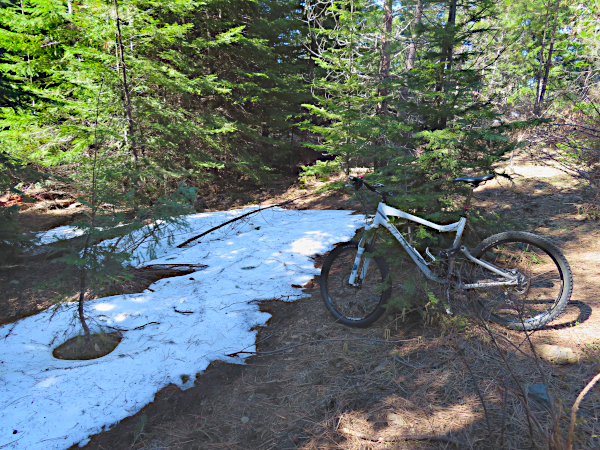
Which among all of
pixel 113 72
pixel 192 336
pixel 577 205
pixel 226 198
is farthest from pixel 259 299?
pixel 226 198

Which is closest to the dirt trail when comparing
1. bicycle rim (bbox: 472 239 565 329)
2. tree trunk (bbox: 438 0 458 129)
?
bicycle rim (bbox: 472 239 565 329)

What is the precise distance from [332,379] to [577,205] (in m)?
5.47

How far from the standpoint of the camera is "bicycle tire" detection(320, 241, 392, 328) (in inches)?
118

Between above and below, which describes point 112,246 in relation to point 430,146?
below

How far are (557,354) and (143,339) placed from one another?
377cm

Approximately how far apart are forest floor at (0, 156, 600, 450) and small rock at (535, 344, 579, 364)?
5 cm

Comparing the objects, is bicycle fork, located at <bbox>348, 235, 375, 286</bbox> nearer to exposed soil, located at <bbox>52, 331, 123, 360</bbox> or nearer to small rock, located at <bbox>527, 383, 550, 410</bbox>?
small rock, located at <bbox>527, 383, 550, 410</bbox>

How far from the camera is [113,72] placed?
7.31m

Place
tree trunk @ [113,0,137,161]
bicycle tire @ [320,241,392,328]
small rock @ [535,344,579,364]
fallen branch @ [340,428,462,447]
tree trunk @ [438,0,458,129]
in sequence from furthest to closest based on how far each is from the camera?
tree trunk @ [113,0,137,161] → tree trunk @ [438,0,458,129] → bicycle tire @ [320,241,392,328] → small rock @ [535,344,579,364] → fallen branch @ [340,428,462,447]

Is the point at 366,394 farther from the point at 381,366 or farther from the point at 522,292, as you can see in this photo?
the point at 522,292

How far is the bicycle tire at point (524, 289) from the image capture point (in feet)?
8.34

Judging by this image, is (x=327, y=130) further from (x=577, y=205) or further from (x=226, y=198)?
(x=577, y=205)

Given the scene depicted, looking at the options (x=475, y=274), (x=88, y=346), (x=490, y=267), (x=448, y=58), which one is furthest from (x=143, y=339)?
(x=448, y=58)

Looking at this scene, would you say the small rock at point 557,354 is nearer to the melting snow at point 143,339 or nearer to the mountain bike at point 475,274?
the mountain bike at point 475,274
